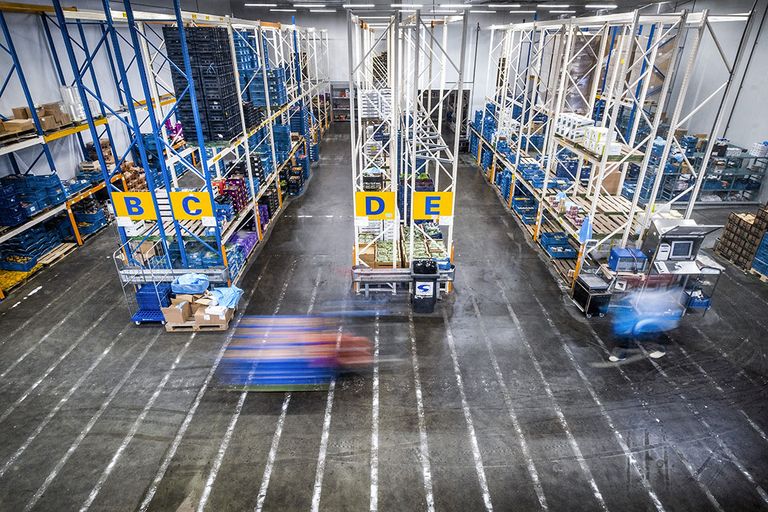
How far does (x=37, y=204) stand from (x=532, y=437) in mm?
13451

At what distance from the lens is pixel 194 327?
9.28 meters

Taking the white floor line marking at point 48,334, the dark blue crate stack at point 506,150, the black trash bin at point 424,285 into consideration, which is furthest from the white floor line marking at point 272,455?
the dark blue crate stack at point 506,150

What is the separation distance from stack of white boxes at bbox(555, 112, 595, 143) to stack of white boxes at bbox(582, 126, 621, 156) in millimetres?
367

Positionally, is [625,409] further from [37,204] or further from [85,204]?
[85,204]

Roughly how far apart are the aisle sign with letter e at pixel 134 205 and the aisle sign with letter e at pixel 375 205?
4522 millimetres

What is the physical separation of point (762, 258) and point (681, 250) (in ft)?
12.9

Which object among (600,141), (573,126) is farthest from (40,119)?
(600,141)

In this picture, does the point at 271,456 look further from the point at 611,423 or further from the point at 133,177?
the point at 133,177

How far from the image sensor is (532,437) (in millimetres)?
6891

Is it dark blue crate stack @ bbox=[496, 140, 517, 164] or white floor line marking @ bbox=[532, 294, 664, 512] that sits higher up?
dark blue crate stack @ bbox=[496, 140, 517, 164]

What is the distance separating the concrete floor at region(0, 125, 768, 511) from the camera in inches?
239

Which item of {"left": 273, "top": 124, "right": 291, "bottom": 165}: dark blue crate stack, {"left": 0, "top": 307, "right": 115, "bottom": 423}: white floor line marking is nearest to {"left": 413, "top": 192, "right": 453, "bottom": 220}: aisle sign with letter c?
{"left": 0, "top": 307, "right": 115, "bottom": 423}: white floor line marking

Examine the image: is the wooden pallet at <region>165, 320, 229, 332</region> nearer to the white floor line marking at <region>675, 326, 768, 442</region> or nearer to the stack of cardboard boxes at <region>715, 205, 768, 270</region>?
the white floor line marking at <region>675, 326, 768, 442</region>

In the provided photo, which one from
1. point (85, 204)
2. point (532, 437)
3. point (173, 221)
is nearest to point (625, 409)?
point (532, 437)
